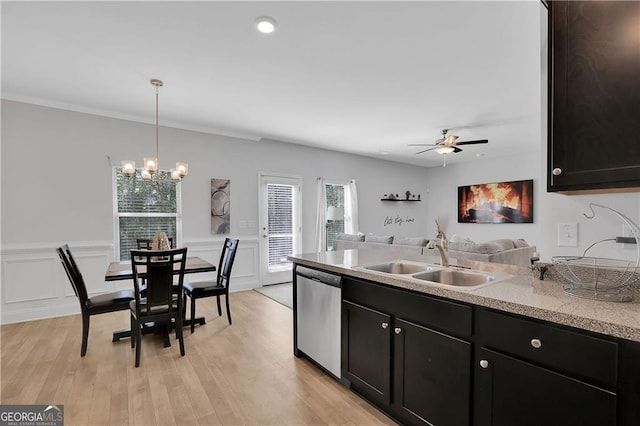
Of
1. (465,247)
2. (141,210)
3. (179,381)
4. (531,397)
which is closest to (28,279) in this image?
(141,210)

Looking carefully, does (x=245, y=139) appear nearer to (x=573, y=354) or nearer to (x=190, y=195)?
(x=190, y=195)

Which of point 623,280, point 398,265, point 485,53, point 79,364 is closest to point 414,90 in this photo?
point 485,53

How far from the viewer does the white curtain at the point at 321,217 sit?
246 inches

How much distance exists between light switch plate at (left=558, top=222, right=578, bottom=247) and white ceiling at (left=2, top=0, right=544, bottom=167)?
4.99ft

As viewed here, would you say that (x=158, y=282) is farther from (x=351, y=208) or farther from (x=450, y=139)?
(x=351, y=208)

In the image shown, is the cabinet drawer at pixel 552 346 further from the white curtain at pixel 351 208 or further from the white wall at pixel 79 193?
the white curtain at pixel 351 208

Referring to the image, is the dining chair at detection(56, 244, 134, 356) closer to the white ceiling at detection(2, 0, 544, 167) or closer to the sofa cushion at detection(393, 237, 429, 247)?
the white ceiling at detection(2, 0, 544, 167)

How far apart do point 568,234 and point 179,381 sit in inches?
111

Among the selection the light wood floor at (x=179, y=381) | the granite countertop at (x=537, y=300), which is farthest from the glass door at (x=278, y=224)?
the granite countertop at (x=537, y=300)

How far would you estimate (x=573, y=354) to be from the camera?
1.12 m

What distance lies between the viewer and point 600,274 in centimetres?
143

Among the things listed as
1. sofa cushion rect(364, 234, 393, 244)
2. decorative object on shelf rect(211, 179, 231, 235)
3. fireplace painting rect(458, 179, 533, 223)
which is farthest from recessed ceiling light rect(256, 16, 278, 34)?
fireplace painting rect(458, 179, 533, 223)

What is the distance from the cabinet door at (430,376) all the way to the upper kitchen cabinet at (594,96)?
0.94m

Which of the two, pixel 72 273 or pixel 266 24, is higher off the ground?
pixel 266 24
